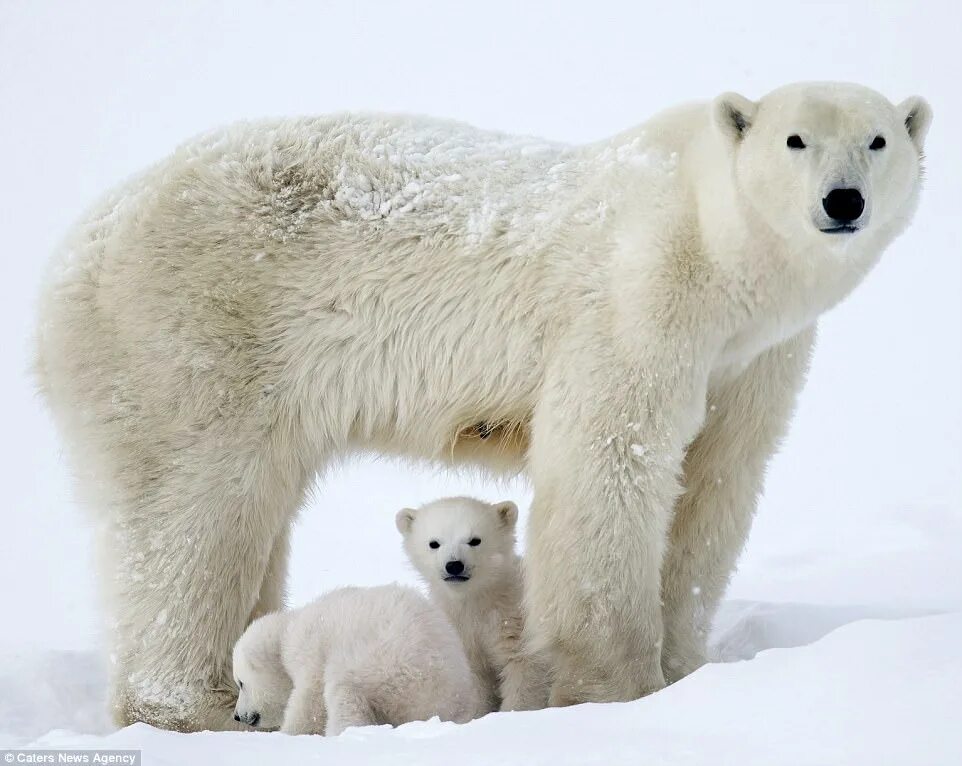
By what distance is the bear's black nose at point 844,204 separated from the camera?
4.82 metres

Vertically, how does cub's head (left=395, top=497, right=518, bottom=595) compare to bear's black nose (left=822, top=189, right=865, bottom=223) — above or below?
below

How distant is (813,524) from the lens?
12352 millimetres

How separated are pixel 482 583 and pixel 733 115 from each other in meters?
2.25

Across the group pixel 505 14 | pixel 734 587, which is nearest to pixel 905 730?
pixel 734 587

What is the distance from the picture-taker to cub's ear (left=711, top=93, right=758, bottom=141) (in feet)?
17.0

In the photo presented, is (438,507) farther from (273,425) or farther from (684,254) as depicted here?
(684,254)

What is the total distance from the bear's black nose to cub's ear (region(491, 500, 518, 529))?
2.01m

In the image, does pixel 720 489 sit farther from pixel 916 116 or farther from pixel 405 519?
pixel 916 116

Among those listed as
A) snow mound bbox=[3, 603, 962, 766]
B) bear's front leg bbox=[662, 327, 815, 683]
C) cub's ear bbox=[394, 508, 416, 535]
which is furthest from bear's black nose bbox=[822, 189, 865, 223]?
cub's ear bbox=[394, 508, 416, 535]

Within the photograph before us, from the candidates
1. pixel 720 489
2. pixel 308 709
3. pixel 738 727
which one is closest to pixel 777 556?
pixel 720 489

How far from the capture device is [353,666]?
185 inches

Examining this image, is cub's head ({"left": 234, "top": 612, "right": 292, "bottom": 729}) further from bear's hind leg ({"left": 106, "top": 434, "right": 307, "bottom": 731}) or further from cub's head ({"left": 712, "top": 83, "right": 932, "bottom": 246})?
cub's head ({"left": 712, "top": 83, "right": 932, "bottom": 246})

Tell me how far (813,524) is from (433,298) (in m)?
7.72

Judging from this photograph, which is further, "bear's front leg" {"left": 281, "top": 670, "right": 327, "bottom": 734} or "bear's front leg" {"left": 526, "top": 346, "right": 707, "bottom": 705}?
"bear's front leg" {"left": 526, "top": 346, "right": 707, "bottom": 705}
